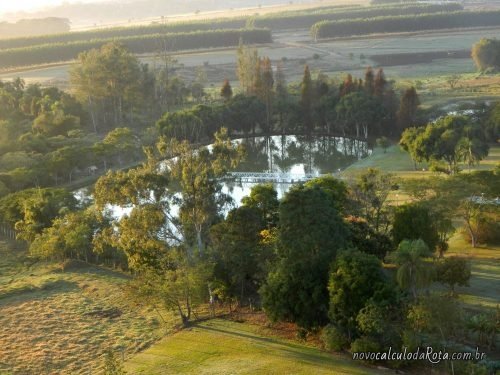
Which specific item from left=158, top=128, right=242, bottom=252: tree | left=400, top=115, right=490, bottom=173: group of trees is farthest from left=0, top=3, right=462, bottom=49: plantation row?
left=158, top=128, right=242, bottom=252: tree

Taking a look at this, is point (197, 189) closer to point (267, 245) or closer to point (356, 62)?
point (267, 245)

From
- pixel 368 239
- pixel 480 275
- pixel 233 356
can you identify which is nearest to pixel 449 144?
pixel 480 275

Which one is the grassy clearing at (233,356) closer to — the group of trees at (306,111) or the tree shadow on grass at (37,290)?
the tree shadow on grass at (37,290)

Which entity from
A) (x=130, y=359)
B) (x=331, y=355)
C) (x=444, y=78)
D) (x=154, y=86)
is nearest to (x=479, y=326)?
(x=331, y=355)

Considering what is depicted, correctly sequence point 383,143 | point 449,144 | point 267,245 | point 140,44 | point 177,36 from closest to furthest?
point 267,245
point 449,144
point 383,143
point 140,44
point 177,36

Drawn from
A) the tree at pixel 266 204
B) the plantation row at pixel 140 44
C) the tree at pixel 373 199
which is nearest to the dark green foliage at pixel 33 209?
the tree at pixel 266 204

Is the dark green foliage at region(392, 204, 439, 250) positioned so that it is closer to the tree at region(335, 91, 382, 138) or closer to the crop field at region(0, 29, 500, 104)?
the tree at region(335, 91, 382, 138)
